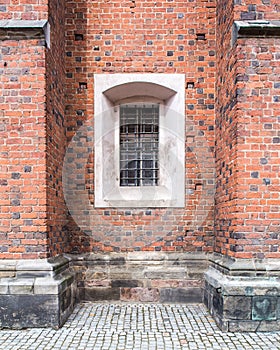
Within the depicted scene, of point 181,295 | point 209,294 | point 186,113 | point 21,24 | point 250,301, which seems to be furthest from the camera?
point 186,113

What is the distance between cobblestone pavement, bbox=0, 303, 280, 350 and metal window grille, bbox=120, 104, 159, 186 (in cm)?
205

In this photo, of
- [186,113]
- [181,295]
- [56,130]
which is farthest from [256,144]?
[56,130]

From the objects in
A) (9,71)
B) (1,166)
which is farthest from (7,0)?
(1,166)

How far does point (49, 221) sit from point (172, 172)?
207cm

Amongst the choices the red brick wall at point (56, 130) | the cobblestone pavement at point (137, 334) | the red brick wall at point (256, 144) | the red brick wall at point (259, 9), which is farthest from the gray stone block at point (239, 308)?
the red brick wall at point (259, 9)

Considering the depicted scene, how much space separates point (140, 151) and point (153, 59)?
147 cm

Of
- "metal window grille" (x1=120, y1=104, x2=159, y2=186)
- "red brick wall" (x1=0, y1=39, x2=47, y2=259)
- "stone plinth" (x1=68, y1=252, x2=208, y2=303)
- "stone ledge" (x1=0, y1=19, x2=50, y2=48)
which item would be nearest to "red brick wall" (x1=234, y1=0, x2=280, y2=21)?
"metal window grille" (x1=120, y1=104, x2=159, y2=186)

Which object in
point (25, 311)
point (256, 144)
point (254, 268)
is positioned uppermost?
point (256, 144)

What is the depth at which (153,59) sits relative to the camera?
16.6 feet

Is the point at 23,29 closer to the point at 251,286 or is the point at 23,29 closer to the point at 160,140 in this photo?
the point at 160,140

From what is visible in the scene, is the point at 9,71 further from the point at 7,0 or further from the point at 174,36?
the point at 174,36

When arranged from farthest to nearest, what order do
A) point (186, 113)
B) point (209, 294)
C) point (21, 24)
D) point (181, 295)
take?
point (186, 113)
point (181, 295)
point (209, 294)
point (21, 24)

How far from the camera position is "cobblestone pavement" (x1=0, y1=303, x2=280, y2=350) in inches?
139

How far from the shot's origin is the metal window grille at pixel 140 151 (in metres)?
5.38
